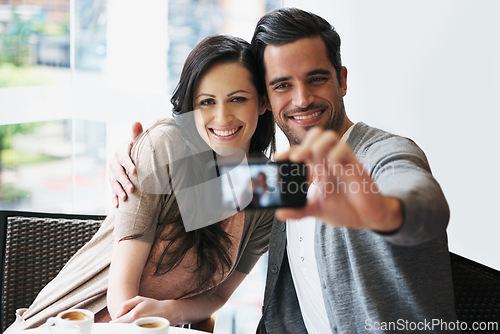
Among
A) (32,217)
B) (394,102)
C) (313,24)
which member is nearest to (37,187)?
(32,217)

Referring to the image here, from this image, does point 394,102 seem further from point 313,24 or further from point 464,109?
point 313,24

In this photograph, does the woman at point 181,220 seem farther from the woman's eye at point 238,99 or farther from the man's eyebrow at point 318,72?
the man's eyebrow at point 318,72

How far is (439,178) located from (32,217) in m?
1.51

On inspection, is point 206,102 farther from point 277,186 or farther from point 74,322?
point 74,322

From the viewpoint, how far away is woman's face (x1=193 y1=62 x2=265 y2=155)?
5.30 feet

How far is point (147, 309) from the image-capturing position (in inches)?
57.8

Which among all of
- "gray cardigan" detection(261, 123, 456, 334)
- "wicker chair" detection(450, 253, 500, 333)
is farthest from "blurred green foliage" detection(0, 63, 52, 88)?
"wicker chair" detection(450, 253, 500, 333)

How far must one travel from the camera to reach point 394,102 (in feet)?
8.45

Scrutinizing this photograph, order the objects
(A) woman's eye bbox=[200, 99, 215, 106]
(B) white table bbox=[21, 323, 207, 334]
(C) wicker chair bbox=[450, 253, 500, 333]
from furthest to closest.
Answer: (A) woman's eye bbox=[200, 99, 215, 106]
(C) wicker chair bbox=[450, 253, 500, 333]
(B) white table bbox=[21, 323, 207, 334]

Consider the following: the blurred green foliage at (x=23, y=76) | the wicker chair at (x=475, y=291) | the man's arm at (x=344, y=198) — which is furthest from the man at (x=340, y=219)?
the blurred green foliage at (x=23, y=76)

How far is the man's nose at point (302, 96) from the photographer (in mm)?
1544

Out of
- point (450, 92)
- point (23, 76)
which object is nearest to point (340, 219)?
point (450, 92)

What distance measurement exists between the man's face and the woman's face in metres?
0.07

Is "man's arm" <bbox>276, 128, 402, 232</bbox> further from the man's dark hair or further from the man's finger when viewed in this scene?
the man's finger
